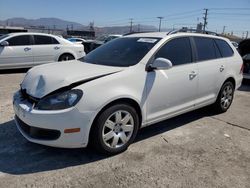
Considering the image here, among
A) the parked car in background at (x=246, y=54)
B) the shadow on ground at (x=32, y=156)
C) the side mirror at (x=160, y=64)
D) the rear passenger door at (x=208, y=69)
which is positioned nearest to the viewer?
the shadow on ground at (x=32, y=156)

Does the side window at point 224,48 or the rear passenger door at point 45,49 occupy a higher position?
the side window at point 224,48

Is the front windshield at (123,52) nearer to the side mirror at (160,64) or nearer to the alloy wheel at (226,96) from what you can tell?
the side mirror at (160,64)

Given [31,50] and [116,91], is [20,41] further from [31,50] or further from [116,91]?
[116,91]

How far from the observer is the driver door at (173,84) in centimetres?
395

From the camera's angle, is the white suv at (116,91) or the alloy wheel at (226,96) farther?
the alloy wheel at (226,96)

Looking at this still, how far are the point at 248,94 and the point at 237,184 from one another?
515 centimetres

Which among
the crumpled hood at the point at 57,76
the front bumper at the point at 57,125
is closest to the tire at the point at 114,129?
the front bumper at the point at 57,125

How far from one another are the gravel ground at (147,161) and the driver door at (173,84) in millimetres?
449

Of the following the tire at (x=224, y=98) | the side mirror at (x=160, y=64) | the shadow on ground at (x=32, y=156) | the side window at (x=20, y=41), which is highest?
the side mirror at (x=160, y=64)

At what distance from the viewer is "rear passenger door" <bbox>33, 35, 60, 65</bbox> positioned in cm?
999

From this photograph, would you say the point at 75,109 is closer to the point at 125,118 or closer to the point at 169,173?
the point at 125,118

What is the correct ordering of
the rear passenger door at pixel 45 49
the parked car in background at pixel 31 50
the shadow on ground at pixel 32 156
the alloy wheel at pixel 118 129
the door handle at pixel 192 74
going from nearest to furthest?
the shadow on ground at pixel 32 156, the alloy wheel at pixel 118 129, the door handle at pixel 192 74, the parked car in background at pixel 31 50, the rear passenger door at pixel 45 49

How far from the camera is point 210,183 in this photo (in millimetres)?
3125

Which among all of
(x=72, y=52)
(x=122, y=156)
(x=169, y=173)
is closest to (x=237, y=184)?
(x=169, y=173)
